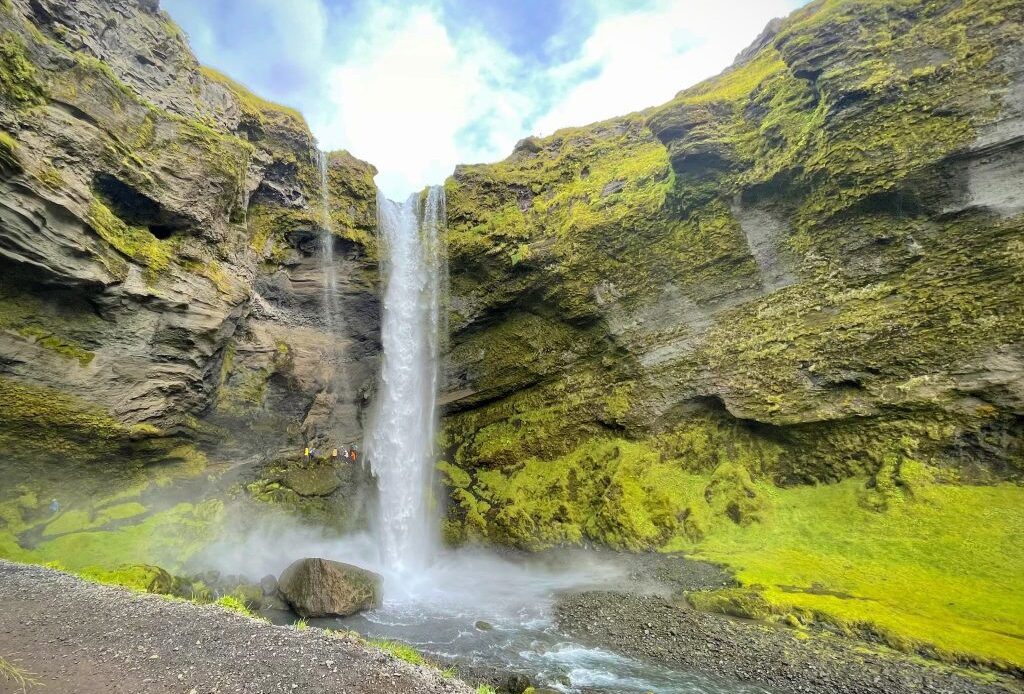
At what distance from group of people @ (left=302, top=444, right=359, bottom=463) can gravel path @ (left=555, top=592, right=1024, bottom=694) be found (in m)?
15.5

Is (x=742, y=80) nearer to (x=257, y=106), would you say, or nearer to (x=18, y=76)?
(x=257, y=106)

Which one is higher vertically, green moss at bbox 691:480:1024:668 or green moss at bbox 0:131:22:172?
green moss at bbox 0:131:22:172

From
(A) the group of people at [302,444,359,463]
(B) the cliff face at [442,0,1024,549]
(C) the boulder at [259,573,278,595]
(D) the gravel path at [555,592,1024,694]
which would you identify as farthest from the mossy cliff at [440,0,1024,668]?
(C) the boulder at [259,573,278,595]

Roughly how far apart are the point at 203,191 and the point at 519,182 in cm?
1710

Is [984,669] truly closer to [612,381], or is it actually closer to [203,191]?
[612,381]

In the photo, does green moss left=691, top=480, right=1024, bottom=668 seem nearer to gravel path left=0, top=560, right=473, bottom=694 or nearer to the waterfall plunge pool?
the waterfall plunge pool

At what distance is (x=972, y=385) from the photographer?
54.9 ft

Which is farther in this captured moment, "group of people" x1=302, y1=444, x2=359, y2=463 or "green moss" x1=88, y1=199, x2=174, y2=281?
"group of people" x1=302, y1=444, x2=359, y2=463

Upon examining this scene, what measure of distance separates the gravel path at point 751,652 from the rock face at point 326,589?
6.81m

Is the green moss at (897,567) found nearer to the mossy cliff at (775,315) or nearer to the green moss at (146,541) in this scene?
the mossy cliff at (775,315)

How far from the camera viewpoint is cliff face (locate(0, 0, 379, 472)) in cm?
1653

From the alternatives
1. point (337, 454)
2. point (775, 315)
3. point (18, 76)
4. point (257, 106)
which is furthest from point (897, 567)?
point (257, 106)

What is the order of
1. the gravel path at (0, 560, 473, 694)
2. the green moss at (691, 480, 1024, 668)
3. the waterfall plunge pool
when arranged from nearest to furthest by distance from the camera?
the gravel path at (0, 560, 473, 694) → the waterfall plunge pool → the green moss at (691, 480, 1024, 668)

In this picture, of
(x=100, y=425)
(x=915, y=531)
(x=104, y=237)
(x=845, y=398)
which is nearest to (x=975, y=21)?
(x=845, y=398)
